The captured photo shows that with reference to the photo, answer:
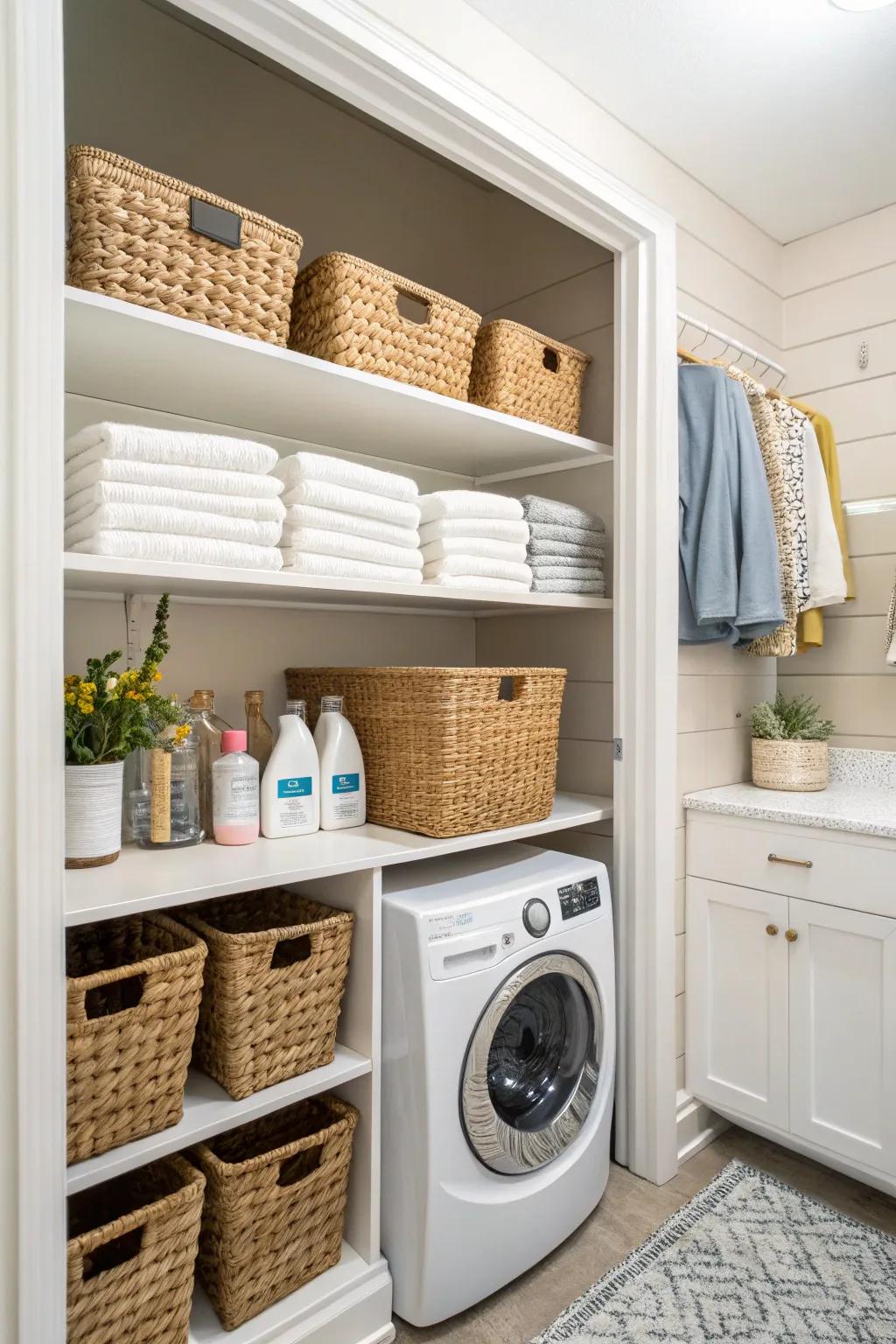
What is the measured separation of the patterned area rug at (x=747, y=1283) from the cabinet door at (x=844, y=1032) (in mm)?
173

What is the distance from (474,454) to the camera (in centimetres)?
220

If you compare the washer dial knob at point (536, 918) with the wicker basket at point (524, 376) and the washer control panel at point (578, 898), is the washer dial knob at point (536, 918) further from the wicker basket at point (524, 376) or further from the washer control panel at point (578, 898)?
the wicker basket at point (524, 376)

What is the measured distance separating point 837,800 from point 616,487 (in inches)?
38.9

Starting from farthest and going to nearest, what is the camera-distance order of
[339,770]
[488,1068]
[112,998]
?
[339,770] → [488,1068] → [112,998]

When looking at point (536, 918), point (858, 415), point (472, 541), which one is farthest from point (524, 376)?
point (536, 918)

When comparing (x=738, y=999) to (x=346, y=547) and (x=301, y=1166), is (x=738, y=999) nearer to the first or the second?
(x=301, y=1166)

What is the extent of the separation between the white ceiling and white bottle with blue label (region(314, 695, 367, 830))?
1.42m

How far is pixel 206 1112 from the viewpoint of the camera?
53.2 inches

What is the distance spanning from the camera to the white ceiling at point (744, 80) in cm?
166

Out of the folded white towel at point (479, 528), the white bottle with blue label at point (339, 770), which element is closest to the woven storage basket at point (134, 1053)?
the white bottle with blue label at point (339, 770)

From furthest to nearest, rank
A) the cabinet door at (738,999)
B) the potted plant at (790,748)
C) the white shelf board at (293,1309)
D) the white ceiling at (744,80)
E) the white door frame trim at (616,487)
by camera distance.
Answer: the potted plant at (790,748) < the cabinet door at (738,999) < the white ceiling at (744,80) < the white shelf board at (293,1309) < the white door frame trim at (616,487)

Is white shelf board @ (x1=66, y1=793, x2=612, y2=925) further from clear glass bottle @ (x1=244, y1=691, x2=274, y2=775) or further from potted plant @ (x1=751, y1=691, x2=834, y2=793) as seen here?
potted plant @ (x1=751, y1=691, x2=834, y2=793)

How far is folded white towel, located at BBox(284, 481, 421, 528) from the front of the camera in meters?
1.55

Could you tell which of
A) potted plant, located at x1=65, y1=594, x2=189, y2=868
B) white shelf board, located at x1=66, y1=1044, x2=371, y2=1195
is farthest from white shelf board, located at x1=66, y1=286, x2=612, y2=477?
white shelf board, located at x1=66, y1=1044, x2=371, y2=1195
